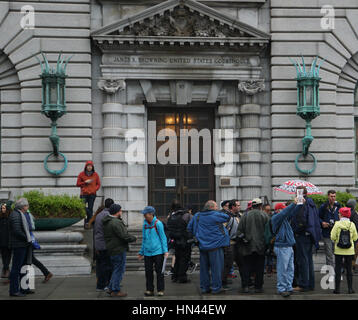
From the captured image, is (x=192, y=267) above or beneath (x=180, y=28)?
beneath

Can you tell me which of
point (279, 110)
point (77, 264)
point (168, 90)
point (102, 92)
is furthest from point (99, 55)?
point (77, 264)

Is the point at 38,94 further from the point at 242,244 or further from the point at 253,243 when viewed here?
the point at 253,243

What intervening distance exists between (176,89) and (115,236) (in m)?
9.11

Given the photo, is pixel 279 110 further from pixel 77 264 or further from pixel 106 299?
pixel 106 299

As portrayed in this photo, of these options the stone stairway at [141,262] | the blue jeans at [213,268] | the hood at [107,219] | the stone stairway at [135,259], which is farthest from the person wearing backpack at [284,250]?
the stone stairway at [135,259]

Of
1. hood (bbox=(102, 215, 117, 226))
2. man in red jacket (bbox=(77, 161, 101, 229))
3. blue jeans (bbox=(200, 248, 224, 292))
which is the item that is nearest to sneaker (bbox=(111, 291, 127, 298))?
hood (bbox=(102, 215, 117, 226))

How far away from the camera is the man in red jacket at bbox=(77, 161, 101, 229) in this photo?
18984mm

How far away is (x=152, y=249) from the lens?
42.8 ft

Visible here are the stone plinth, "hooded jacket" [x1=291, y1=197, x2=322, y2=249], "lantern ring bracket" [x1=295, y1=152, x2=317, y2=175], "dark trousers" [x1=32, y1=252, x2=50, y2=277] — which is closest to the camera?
"hooded jacket" [x1=291, y1=197, x2=322, y2=249]

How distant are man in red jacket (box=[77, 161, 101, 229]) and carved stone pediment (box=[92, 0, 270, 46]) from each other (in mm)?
4375

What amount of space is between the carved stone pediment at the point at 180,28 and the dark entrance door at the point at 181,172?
2.52 m

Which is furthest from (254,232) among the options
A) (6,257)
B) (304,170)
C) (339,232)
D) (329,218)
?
(304,170)

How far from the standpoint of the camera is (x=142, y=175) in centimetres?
2109

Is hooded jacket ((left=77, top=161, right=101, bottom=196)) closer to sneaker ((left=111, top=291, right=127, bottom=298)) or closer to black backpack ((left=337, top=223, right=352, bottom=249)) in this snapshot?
sneaker ((left=111, top=291, right=127, bottom=298))
